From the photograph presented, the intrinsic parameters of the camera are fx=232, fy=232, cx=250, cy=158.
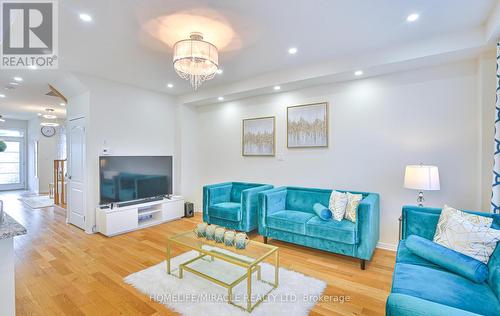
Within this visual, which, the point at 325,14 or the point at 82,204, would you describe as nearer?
the point at 325,14

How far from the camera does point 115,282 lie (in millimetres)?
2512

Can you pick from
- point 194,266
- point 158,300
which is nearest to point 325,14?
point 194,266

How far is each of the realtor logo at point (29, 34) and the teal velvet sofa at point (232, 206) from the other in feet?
9.91

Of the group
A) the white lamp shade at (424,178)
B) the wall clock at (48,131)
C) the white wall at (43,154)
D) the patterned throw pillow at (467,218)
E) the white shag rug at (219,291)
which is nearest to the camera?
Answer: the patterned throw pillow at (467,218)

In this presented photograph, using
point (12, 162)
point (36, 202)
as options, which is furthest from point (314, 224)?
point (12, 162)

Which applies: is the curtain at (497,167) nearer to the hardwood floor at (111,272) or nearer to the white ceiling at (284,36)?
the white ceiling at (284,36)

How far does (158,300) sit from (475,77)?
441 centimetres

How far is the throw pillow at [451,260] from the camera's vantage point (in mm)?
1657

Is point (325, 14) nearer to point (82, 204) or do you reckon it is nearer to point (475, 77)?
point (475, 77)

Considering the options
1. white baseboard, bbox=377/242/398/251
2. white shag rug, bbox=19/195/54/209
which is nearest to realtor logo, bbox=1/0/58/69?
white shag rug, bbox=19/195/54/209

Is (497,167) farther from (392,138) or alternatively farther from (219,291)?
(219,291)

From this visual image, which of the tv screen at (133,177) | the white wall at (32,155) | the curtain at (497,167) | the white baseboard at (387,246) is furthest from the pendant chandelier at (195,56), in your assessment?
the white wall at (32,155)

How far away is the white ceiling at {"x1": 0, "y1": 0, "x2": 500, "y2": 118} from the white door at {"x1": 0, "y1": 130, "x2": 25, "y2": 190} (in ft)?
→ 23.1

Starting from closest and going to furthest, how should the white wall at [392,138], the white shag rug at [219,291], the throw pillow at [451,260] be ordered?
the throw pillow at [451,260], the white shag rug at [219,291], the white wall at [392,138]
